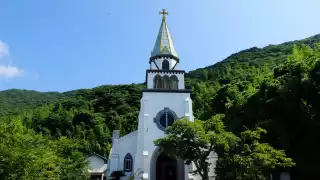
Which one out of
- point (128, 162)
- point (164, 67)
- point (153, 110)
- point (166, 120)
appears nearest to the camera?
point (166, 120)

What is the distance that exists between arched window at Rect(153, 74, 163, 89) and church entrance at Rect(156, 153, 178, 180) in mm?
5480

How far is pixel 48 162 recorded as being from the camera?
576 inches

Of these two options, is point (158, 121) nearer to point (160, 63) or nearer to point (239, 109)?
point (160, 63)

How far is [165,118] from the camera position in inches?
884

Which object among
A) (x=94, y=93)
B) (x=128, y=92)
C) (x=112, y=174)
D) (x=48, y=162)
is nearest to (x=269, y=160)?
(x=48, y=162)

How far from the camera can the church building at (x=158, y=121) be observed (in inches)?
840

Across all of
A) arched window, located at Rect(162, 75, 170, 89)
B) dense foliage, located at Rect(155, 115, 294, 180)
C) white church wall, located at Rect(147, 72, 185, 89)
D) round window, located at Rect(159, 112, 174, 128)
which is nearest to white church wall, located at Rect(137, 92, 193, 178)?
round window, located at Rect(159, 112, 174, 128)

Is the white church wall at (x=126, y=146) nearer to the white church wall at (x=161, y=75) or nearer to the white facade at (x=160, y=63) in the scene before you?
the white church wall at (x=161, y=75)

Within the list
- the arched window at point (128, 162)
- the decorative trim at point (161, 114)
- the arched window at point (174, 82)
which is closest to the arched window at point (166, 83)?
the arched window at point (174, 82)

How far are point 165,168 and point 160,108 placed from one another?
4.76 meters

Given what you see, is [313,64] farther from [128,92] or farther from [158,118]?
[128,92]

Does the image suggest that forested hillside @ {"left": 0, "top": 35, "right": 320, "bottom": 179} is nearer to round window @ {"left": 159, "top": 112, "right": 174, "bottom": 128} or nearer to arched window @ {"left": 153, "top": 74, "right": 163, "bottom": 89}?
round window @ {"left": 159, "top": 112, "right": 174, "bottom": 128}

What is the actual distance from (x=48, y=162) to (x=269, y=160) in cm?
1106

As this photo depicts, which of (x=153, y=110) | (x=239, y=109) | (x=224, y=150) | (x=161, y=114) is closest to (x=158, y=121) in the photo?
(x=161, y=114)
